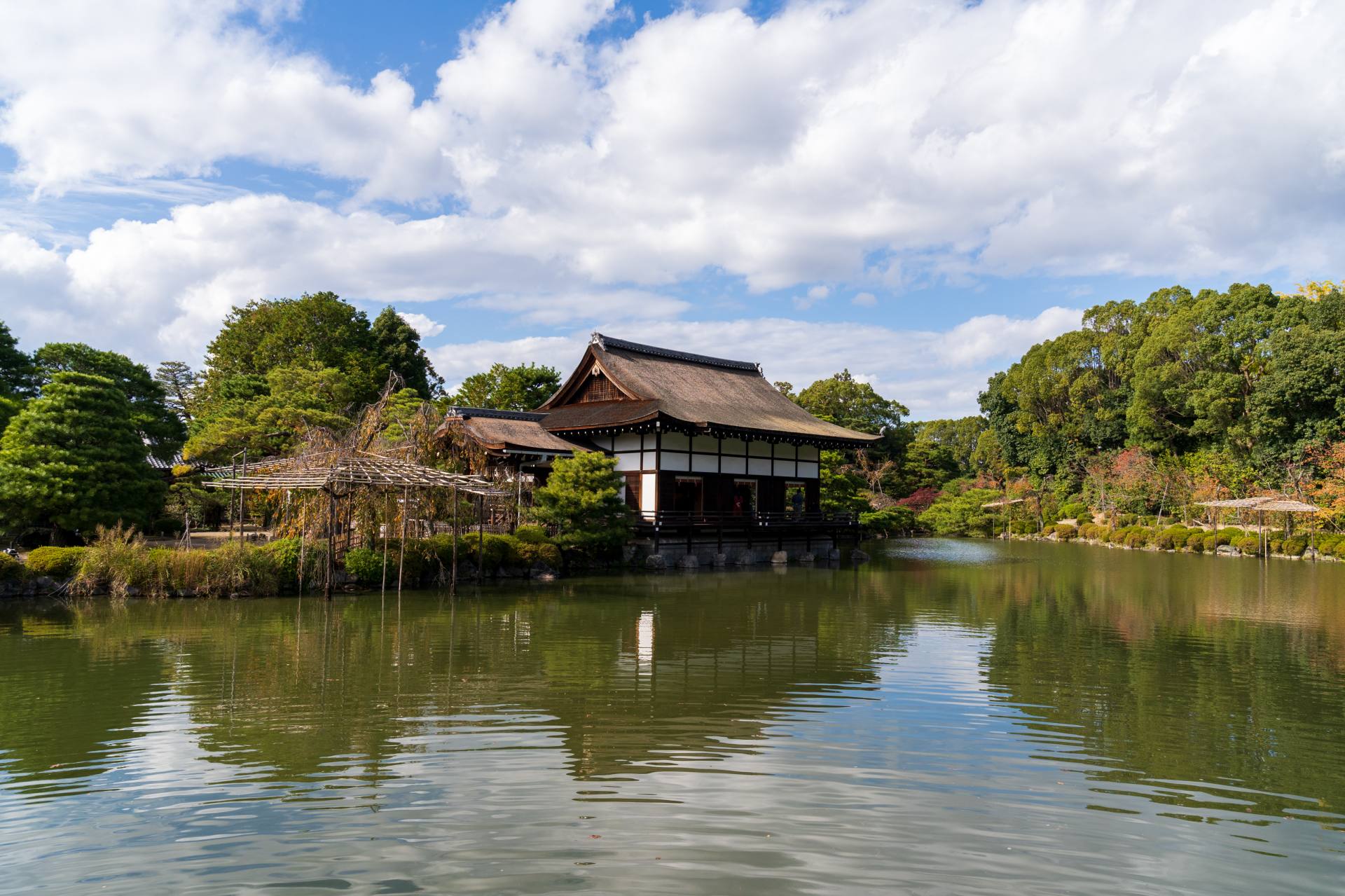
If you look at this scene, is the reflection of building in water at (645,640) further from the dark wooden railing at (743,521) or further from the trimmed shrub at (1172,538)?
the trimmed shrub at (1172,538)

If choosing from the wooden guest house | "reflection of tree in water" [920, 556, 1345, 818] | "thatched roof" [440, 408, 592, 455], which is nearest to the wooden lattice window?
the wooden guest house

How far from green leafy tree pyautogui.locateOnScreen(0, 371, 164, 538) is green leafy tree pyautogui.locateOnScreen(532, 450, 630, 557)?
9282mm

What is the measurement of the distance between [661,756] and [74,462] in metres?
17.0

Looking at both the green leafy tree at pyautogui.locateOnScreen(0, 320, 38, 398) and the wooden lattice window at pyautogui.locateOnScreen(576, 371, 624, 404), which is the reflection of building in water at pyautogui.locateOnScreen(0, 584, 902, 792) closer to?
the wooden lattice window at pyautogui.locateOnScreen(576, 371, 624, 404)

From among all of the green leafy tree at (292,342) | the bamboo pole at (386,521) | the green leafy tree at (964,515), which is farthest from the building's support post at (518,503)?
the green leafy tree at (964,515)

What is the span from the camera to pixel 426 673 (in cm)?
1000

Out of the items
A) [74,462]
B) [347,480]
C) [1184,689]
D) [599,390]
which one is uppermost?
[599,390]

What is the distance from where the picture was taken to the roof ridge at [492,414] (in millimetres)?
25109

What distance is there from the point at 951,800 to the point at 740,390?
26.5 m

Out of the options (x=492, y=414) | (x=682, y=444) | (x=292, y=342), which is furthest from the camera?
(x=292, y=342)

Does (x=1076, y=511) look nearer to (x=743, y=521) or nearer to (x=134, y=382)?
(x=743, y=521)

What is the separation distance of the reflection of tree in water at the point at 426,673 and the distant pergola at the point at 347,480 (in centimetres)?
190

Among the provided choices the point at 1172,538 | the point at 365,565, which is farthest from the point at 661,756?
the point at 1172,538

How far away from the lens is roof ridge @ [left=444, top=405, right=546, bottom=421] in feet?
82.4
